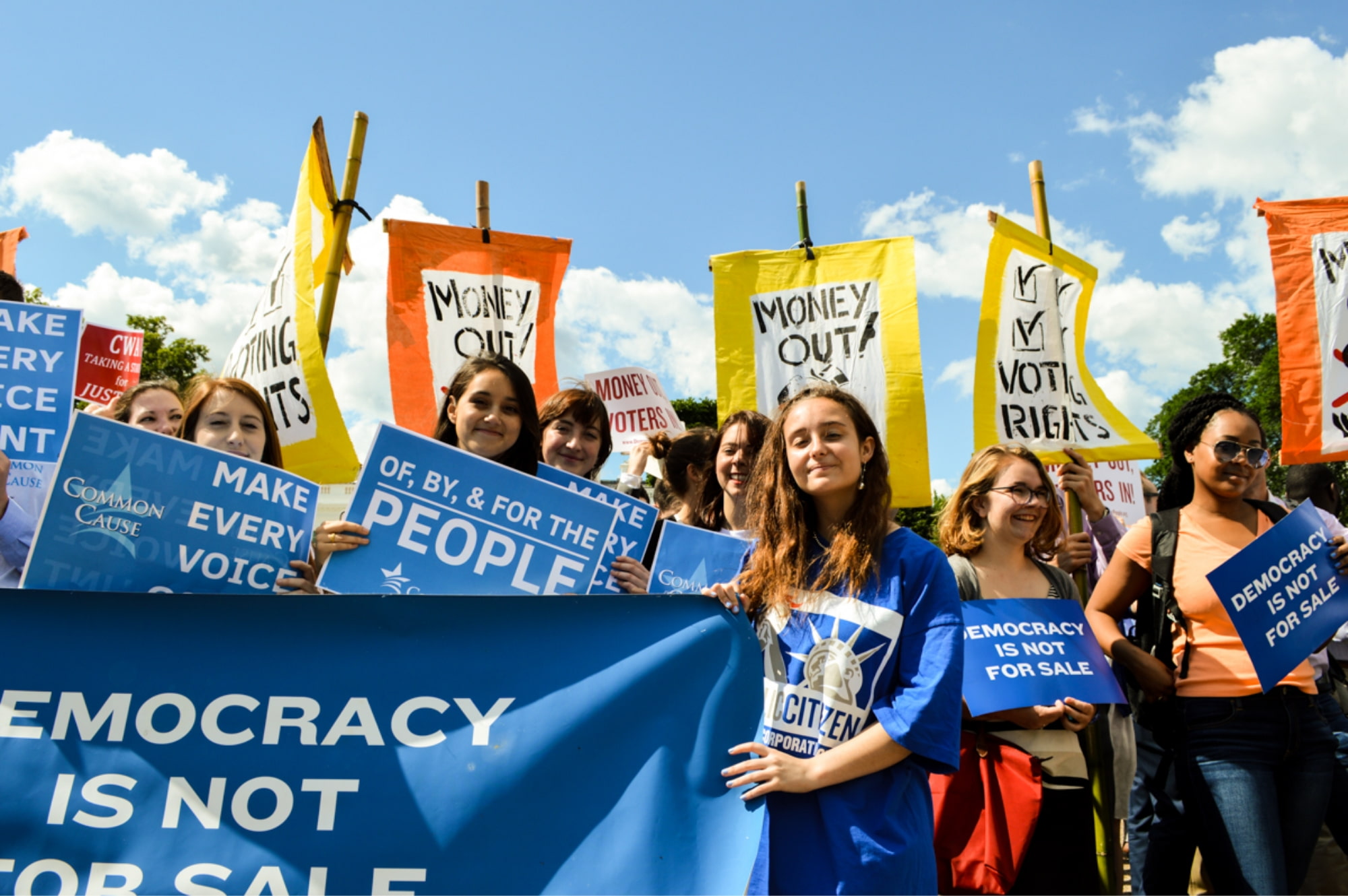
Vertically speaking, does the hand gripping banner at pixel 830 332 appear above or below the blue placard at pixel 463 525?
above

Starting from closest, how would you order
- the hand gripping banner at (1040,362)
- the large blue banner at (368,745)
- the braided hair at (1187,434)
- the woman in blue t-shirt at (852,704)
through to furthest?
the large blue banner at (368,745), the woman in blue t-shirt at (852,704), the braided hair at (1187,434), the hand gripping banner at (1040,362)

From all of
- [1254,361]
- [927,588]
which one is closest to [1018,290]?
[927,588]

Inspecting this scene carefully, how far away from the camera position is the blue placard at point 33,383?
3.09 meters

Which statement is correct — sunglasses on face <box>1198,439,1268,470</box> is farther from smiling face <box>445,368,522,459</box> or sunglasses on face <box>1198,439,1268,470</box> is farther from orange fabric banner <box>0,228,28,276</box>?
orange fabric banner <box>0,228,28,276</box>

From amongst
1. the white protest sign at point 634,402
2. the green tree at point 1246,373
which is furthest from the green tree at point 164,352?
the green tree at point 1246,373

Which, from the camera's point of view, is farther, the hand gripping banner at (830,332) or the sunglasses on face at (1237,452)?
the hand gripping banner at (830,332)

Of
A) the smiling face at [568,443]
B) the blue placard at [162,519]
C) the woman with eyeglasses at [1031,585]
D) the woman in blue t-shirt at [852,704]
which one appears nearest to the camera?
the woman in blue t-shirt at [852,704]

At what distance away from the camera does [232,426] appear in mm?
2865

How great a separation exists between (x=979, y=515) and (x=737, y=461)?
91 centimetres

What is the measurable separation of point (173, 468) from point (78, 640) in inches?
18.5

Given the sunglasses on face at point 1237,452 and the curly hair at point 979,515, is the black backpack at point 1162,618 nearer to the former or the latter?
the sunglasses on face at point 1237,452

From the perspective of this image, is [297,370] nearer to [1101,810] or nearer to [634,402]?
[1101,810]

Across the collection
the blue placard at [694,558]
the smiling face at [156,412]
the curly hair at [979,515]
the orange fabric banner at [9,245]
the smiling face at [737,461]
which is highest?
the orange fabric banner at [9,245]

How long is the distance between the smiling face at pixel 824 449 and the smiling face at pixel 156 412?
7.35ft
